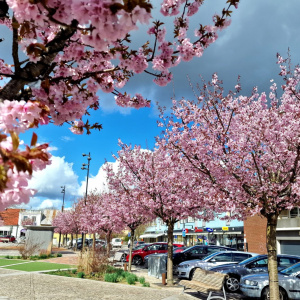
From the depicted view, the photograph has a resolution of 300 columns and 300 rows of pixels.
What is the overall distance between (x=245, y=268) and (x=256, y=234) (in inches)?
1069

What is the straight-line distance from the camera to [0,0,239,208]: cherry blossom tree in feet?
7.12

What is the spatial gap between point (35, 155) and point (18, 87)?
177 cm

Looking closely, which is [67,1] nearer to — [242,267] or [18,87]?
[18,87]

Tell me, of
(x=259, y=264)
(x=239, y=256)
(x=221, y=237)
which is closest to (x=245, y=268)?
(x=259, y=264)

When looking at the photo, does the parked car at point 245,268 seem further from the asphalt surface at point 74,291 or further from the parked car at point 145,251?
the parked car at point 145,251

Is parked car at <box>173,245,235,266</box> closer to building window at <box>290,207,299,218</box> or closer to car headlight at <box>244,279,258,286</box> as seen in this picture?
car headlight at <box>244,279,258,286</box>

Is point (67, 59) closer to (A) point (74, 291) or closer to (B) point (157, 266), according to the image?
(A) point (74, 291)

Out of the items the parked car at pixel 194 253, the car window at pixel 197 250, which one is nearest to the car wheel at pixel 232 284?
the parked car at pixel 194 253

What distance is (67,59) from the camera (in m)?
4.25

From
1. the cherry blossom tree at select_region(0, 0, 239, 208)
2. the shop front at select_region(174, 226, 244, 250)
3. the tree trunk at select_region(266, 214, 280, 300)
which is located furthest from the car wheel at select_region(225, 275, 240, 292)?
the shop front at select_region(174, 226, 244, 250)

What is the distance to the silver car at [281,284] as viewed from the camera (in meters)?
10.1

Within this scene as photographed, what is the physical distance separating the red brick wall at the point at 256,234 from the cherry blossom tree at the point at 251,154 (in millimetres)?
30419

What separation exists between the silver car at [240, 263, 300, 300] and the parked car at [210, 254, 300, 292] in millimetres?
1666

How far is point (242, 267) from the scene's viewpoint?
13.1 metres
